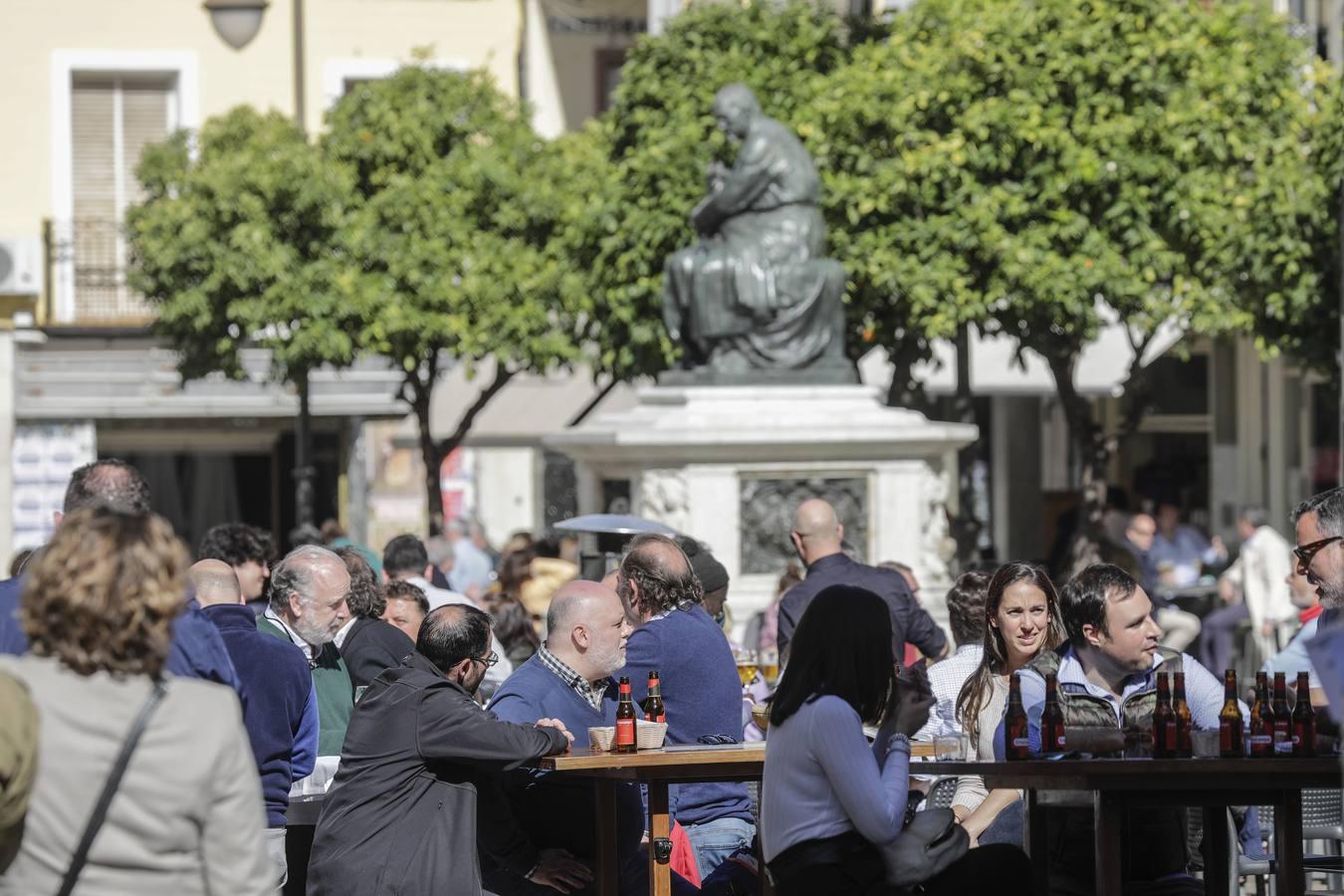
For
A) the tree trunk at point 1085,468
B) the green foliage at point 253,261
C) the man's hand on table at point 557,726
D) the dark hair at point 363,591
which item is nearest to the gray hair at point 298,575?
the dark hair at point 363,591

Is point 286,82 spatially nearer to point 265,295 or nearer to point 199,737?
point 265,295

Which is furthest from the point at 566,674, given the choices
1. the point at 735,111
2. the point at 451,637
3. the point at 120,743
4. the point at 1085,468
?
the point at 1085,468

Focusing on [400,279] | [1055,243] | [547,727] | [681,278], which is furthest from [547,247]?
[547,727]

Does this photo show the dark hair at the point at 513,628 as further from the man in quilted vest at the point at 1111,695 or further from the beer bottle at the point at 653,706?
the man in quilted vest at the point at 1111,695

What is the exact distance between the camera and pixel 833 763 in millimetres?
5840

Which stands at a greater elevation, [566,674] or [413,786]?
[566,674]

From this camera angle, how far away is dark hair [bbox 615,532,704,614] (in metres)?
8.33

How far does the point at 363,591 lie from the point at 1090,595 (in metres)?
2.98

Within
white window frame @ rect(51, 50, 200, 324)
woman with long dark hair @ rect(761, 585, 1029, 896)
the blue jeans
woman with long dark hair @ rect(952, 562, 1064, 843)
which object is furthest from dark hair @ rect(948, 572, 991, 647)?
white window frame @ rect(51, 50, 200, 324)

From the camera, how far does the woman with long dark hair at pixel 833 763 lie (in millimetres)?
5848

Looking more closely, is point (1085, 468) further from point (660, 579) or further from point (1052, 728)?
point (1052, 728)

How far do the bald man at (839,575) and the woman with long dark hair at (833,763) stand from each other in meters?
4.34

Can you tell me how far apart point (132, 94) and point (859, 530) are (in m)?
17.5

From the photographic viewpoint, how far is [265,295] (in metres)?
22.9
